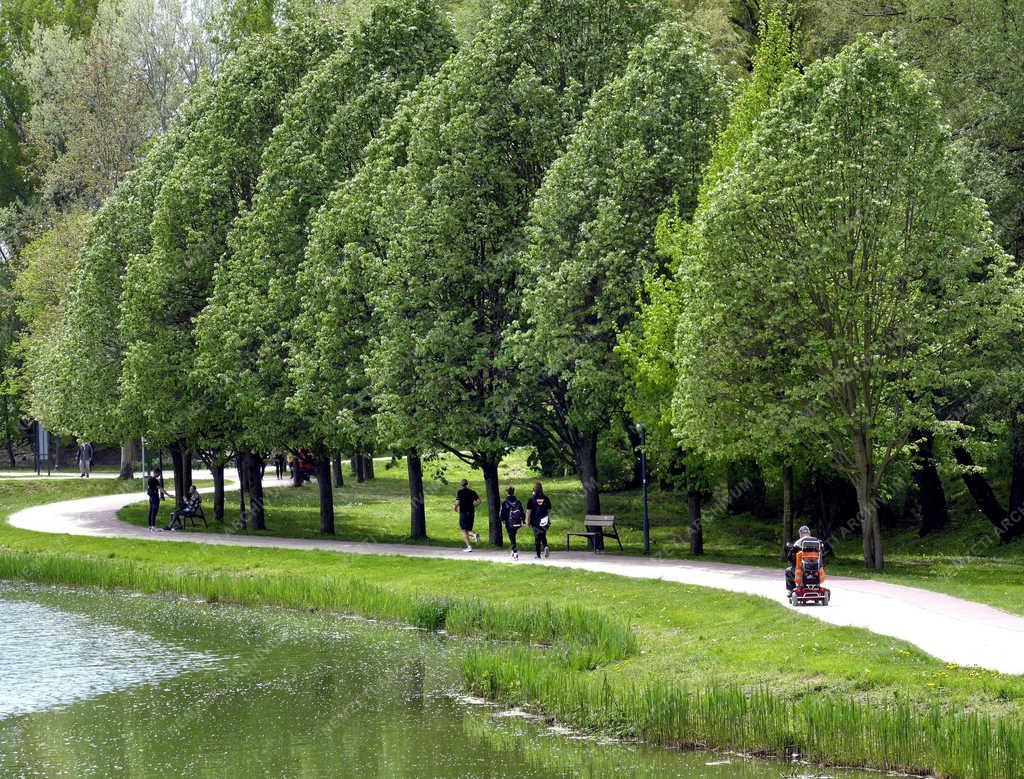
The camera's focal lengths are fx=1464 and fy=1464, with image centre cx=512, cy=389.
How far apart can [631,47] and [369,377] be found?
38.9 ft

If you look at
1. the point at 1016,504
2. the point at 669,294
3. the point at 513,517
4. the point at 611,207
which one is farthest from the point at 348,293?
the point at 1016,504

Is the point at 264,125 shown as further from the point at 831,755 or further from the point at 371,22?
the point at 831,755

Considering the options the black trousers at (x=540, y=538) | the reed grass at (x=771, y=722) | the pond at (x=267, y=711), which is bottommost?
the pond at (x=267, y=711)

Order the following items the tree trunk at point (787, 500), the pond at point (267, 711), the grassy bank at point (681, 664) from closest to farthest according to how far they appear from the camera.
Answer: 1. the grassy bank at point (681, 664)
2. the pond at point (267, 711)
3. the tree trunk at point (787, 500)

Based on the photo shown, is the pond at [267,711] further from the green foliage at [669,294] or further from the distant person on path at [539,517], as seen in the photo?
the green foliage at [669,294]

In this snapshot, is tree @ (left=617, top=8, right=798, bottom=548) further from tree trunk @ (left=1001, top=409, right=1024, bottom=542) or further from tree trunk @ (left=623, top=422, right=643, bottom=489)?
tree trunk @ (left=1001, top=409, right=1024, bottom=542)

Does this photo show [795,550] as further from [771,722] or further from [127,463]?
[127,463]

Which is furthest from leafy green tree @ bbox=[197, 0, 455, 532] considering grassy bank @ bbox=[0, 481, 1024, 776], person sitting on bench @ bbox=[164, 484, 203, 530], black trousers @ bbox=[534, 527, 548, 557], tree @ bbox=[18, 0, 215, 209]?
tree @ bbox=[18, 0, 215, 209]

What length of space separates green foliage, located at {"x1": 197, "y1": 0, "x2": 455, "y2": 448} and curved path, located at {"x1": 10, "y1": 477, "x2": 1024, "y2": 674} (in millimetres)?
5226

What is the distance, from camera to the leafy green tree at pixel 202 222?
4984cm

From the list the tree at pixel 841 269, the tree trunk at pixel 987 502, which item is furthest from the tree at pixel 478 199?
the tree trunk at pixel 987 502

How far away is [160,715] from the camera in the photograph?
22.3 m

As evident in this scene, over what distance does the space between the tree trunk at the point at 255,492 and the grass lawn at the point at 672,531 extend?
78 cm

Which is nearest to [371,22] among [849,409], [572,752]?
[849,409]
